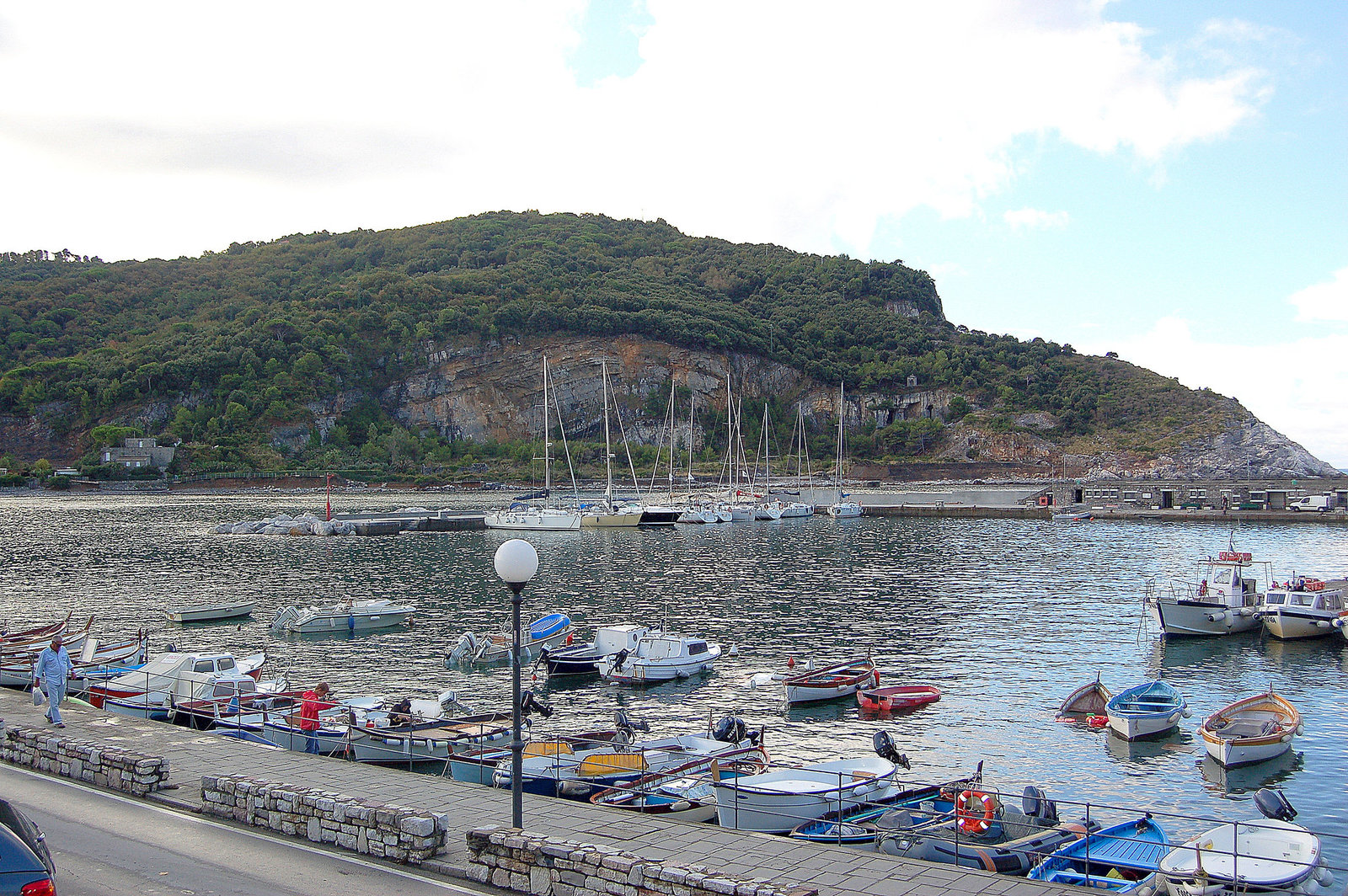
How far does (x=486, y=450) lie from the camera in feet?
541

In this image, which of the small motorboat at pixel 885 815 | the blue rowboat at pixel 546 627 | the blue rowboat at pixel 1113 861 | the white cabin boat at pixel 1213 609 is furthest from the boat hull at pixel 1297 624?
the blue rowboat at pixel 546 627

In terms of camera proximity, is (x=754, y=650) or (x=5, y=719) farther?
(x=754, y=650)

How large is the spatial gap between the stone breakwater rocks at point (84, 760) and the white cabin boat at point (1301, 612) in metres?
39.8

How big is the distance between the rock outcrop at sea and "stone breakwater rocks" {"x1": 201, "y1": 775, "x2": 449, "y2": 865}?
75760mm

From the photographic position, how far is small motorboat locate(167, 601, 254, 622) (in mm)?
42662

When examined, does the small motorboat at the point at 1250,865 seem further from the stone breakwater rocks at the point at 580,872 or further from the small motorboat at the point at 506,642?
the small motorboat at the point at 506,642

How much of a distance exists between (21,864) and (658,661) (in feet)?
81.2

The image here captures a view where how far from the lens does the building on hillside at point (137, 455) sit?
149m

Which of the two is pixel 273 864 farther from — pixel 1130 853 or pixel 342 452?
pixel 342 452

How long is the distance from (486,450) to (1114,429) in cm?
11629

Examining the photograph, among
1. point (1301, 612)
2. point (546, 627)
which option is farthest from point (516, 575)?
point (1301, 612)

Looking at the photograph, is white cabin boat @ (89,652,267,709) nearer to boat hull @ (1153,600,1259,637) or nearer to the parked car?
the parked car

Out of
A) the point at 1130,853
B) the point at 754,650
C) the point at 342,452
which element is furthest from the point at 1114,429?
the point at 1130,853

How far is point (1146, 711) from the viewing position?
2475cm
